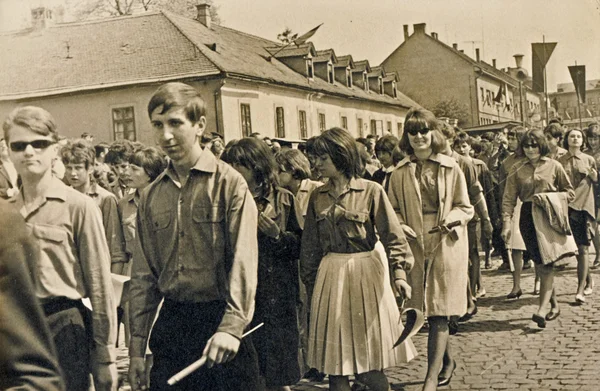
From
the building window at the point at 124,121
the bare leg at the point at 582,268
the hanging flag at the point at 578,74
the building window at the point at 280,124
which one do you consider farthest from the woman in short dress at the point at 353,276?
the building window at the point at 124,121

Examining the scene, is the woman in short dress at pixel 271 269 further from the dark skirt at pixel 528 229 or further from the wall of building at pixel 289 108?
the wall of building at pixel 289 108

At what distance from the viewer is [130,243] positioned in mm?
6270

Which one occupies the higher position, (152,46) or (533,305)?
(152,46)

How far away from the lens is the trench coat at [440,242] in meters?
5.73

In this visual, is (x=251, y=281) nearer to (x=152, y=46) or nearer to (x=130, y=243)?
(x=130, y=243)

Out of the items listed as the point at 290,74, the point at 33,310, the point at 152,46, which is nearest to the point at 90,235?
the point at 33,310

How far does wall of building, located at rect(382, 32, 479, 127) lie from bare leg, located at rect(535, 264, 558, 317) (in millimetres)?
17874

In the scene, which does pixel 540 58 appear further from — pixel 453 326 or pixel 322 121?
pixel 322 121

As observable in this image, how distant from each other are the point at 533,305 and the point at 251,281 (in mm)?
6386

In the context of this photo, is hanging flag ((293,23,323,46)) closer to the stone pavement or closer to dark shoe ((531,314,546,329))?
the stone pavement

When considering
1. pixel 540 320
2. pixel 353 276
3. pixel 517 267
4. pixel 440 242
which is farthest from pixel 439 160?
pixel 517 267

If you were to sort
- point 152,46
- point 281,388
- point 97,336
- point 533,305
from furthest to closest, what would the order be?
point 152,46 → point 533,305 → point 281,388 → point 97,336

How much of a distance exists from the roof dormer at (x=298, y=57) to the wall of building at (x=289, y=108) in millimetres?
425

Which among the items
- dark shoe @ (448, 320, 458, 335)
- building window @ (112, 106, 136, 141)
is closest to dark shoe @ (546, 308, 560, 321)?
dark shoe @ (448, 320, 458, 335)
